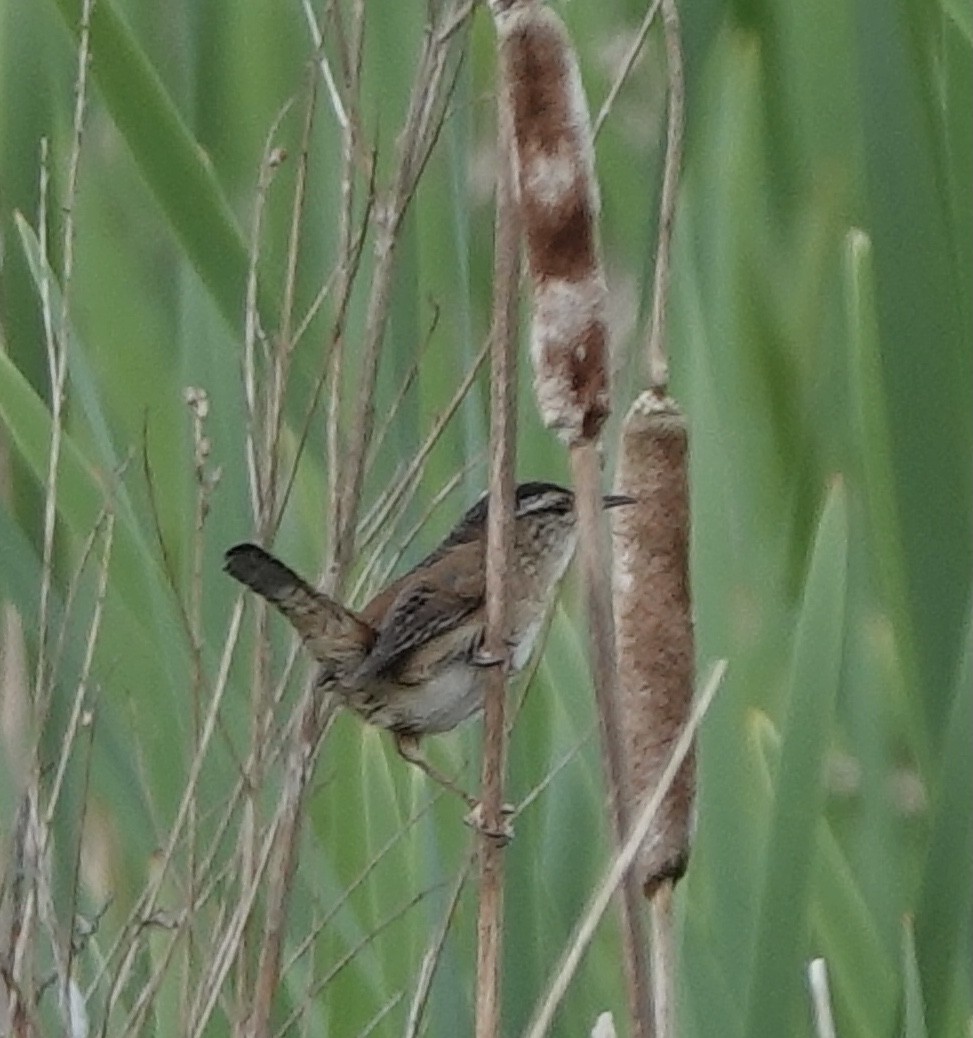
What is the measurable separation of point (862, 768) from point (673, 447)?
2.13ft

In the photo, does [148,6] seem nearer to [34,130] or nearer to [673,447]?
[34,130]

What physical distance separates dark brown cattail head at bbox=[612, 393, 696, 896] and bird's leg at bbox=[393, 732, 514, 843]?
142mm

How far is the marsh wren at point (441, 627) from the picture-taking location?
1318 millimetres

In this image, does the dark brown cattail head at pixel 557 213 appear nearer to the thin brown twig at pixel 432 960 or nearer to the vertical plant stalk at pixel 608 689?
the vertical plant stalk at pixel 608 689

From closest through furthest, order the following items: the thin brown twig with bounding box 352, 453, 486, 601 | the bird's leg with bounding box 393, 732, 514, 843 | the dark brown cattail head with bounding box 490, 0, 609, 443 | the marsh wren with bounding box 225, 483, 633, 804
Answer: the dark brown cattail head with bounding box 490, 0, 609, 443
the bird's leg with bounding box 393, 732, 514, 843
the thin brown twig with bounding box 352, 453, 486, 601
the marsh wren with bounding box 225, 483, 633, 804

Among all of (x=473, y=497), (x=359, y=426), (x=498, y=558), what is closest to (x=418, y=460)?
(x=359, y=426)

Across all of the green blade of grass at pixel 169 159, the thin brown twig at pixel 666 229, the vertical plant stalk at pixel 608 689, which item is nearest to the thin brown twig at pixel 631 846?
the vertical plant stalk at pixel 608 689

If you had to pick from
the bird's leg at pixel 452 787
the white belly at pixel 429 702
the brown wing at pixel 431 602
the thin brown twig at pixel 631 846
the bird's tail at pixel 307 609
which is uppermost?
the brown wing at pixel 431 602

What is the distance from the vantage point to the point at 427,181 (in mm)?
1415

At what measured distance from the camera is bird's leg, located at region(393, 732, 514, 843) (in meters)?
0.97

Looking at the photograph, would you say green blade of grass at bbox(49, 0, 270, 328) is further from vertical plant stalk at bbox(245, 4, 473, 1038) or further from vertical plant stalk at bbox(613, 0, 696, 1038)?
vertical plant stalk at bbox(613, 0, 696, 1038)

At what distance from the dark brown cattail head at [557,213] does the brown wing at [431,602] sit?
63cm

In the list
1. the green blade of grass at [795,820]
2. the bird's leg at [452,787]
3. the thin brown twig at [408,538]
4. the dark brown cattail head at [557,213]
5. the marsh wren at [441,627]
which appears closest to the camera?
the dark brown cattail head at [557,213]

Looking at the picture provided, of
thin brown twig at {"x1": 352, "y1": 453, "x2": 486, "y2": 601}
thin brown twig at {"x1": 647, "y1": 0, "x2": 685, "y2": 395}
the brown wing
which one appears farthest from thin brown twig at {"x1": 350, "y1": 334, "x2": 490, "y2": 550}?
thin brown twig at {"x1": 647, "y1": 0, "x2": 685, "y2": 395}
